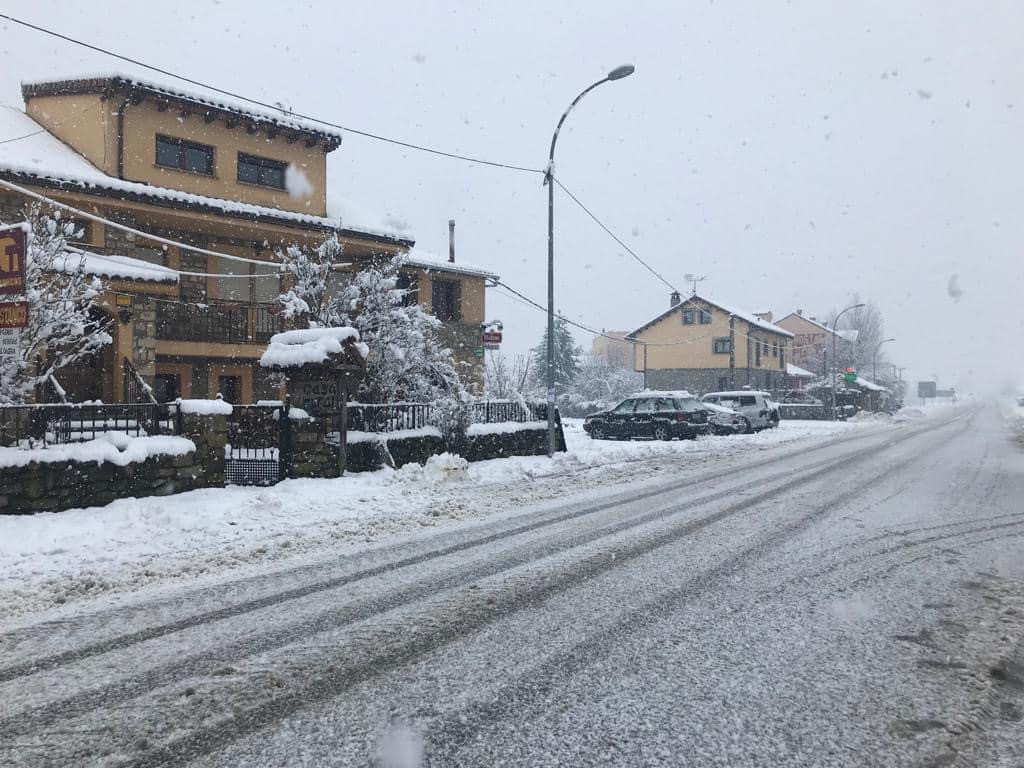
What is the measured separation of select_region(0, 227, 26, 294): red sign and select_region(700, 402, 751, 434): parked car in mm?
22138

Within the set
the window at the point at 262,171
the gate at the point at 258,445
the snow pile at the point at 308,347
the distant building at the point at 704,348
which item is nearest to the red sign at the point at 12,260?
the gate at the point at 258,445

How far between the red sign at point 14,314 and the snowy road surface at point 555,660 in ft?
12.9

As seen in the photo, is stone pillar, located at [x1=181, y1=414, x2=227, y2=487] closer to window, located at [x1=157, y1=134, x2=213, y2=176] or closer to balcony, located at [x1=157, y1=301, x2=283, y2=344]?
balcony, located at [x1=157, y1=301, x2=283, y2=344]

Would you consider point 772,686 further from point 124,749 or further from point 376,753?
point 124,749

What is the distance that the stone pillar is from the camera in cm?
955

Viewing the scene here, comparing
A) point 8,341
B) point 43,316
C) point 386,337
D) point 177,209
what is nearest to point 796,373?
point 386,337

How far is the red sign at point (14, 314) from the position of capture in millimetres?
7312

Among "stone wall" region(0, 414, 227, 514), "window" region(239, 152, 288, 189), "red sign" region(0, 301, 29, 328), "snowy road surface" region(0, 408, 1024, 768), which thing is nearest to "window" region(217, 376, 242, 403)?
"window" region(239, 152, 288, 189)

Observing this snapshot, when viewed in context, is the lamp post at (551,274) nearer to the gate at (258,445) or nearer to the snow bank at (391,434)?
the snow bank at (391,434)

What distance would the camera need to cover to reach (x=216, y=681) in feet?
11.7

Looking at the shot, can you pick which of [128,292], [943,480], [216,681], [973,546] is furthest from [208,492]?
[943,480]

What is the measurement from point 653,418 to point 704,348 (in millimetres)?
32026

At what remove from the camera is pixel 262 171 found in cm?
2062

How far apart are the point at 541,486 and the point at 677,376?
4365 cm
